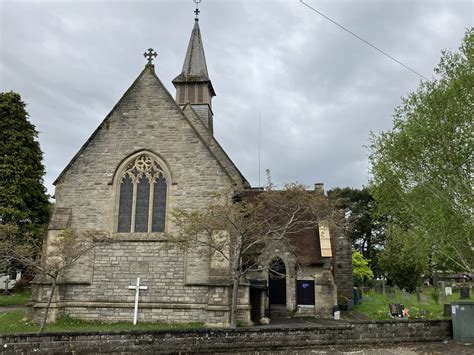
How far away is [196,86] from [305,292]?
1742cm

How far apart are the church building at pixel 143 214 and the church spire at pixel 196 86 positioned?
38.0ft

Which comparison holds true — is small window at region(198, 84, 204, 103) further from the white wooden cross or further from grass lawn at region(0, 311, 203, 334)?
grass lawn at region(0, 311, 203, 334)

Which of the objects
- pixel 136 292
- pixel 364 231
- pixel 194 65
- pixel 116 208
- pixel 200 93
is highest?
pixel 194 65

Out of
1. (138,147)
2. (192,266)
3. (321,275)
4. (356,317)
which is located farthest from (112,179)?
(356,317)

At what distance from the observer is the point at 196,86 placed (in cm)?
3191

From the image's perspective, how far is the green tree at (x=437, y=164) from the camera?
14.2 metres

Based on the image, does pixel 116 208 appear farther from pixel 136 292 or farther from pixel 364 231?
pixel 364 231

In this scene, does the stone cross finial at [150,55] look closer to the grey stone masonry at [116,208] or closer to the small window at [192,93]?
the grey stone masonry at [116,208]

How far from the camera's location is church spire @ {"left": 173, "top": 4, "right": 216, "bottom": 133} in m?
31.2

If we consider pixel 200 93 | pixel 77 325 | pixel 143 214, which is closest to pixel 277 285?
pixel 143 214

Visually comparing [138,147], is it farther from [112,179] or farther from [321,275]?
[321,275]

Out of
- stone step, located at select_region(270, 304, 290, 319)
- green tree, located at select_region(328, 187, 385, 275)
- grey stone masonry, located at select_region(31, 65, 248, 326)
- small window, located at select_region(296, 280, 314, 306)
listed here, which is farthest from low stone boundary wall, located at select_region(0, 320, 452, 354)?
green tree, located at select_region(328, 187, 385, 275)

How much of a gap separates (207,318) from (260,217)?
4.48m

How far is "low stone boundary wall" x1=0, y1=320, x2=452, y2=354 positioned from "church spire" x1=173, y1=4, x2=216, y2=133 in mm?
21026
